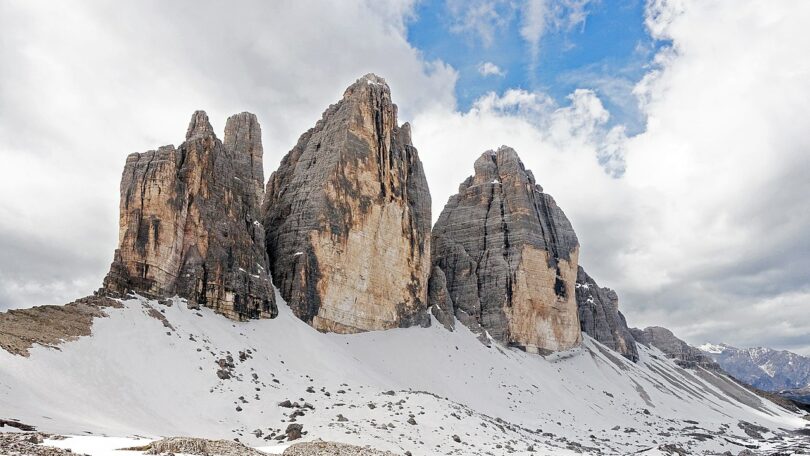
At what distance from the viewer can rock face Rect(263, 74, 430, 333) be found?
49.1 metres

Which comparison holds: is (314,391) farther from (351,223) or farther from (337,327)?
(351,223)

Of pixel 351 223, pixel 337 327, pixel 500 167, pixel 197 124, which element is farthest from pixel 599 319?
pixel 197 124

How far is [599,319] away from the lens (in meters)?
98.6

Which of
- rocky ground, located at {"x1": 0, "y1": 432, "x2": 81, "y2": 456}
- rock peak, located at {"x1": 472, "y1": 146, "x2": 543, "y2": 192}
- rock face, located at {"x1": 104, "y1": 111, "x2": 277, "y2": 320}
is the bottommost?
rocky ground, located at {"x1": 0, "y1": 432, "x2": 81, "y2": 456}

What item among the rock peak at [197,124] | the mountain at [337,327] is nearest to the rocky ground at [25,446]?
the mountain at [337,327]

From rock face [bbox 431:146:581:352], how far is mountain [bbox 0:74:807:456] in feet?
0.98

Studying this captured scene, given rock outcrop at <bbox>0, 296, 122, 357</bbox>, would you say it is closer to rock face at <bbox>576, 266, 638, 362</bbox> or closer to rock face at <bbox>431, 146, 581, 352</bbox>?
rock face at <bbox>431, 146, 581, 352</bbox>

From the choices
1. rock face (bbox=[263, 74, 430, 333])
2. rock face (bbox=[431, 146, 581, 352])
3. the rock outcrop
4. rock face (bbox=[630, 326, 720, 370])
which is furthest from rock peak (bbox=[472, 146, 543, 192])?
rock face (bbox=[630, 326, 720, 370])

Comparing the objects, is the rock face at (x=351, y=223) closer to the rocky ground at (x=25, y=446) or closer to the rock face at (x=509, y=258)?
the rock face at (x=509, y=258)

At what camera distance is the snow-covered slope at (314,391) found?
2302 cm

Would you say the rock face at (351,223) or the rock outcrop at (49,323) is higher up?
the rock face at (351,223)

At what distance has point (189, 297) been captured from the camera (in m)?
38.0

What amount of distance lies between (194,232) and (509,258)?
154 ft

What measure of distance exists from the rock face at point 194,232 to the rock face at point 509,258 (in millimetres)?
31139
